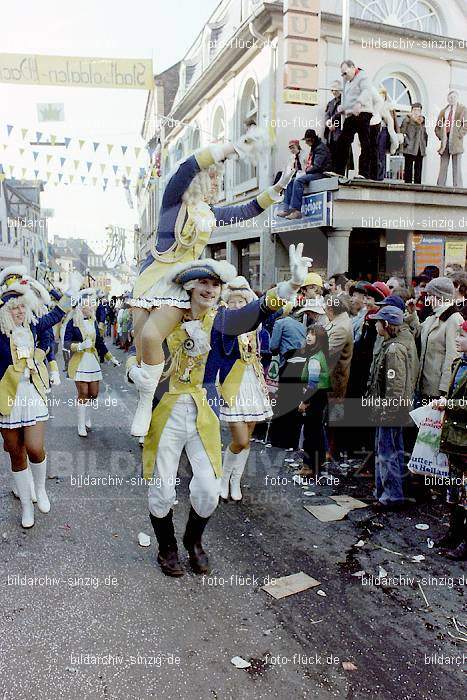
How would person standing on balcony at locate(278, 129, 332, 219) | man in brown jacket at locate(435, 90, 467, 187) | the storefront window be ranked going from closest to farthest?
person standing on balcony at locate(278, 129, 332, 219)
man in brown jacket at locate(435, 90, 467, 187)
the storefront window

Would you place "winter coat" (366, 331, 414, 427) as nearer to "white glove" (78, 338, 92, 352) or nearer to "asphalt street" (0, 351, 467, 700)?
"asphalt street" (0, 351, 467, 700)

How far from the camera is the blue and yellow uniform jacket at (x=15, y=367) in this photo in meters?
4.78

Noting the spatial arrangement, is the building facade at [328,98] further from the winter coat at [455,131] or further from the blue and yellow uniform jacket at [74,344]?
the blue and yellow uniform jacket at [74,344]

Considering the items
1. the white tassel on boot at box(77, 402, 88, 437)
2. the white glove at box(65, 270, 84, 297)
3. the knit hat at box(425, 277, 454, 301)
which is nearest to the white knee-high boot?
the white tassel on boot at box(77, 402, 88, 437)

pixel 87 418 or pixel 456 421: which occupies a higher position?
pixel 456 421

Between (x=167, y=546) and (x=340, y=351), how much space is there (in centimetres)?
315

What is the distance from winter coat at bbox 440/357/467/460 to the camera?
4246 millimetres

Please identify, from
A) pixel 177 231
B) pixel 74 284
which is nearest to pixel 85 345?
pixel 74 284

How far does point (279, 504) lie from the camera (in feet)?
17.8

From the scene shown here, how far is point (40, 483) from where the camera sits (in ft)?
17.2

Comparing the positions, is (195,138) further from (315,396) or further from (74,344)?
(315,396)

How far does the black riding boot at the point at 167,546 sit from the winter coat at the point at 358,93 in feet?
30.7

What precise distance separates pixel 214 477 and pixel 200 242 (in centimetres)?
165

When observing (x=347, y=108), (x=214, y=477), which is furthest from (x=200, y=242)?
(x=347, y=108)
